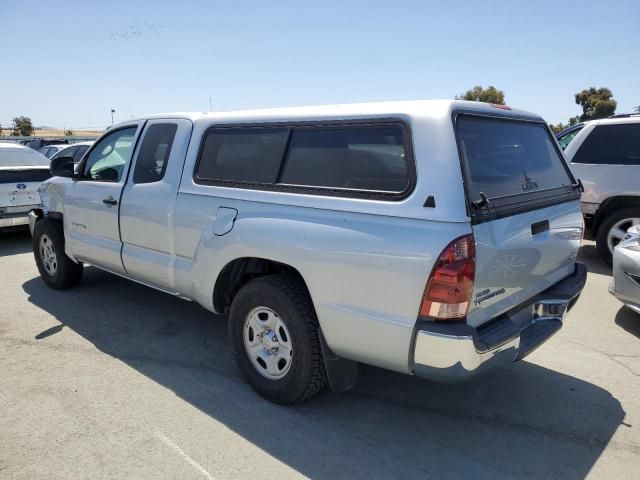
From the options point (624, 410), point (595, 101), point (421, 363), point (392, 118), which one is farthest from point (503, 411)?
point (595, 101)

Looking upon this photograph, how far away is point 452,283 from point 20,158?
28.1ft

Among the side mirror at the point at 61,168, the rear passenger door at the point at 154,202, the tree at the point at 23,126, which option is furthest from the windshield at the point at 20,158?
the tree at the point at 23,126

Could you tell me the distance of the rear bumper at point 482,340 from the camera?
248 cm

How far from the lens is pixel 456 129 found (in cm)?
263

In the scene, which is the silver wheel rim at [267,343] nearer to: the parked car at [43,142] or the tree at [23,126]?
the parked car at [43,142]

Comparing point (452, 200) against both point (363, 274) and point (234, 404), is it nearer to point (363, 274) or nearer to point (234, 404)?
point (363, 274)

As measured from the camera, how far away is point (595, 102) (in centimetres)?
4003

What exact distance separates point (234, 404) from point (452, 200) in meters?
1.96

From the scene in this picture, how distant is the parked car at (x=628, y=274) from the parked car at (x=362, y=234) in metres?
1.13

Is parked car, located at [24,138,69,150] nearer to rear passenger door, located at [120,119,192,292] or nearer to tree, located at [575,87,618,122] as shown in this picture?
rear passenger door, located at [120,119,192,292]

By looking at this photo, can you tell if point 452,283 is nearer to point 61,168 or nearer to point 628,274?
point 628,274

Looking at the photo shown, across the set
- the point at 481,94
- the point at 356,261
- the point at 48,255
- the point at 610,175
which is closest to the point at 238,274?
the point at 356,261

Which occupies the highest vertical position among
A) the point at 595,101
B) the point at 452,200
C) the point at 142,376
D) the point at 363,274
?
the point at 595,101

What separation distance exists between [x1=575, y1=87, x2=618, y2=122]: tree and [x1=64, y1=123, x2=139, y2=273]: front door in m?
40.4
